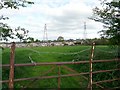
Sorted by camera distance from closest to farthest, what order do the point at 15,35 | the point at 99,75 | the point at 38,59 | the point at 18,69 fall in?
1. the point at 15,35
2. the point at 99,75
3. the point at 18,69
4. the point at 38,59

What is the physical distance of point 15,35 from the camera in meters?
14.7

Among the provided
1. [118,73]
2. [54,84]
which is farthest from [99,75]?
[54,84]

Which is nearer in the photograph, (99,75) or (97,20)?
(99,75)

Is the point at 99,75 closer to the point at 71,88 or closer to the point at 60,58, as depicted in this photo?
the point at 71,88

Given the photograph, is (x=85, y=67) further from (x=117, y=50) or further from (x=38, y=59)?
(x=38, y=59)

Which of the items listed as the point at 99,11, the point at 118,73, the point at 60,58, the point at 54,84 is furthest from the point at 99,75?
the point at 60,58

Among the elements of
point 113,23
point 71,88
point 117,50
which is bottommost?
point 71,88

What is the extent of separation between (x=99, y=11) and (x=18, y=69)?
5.18 metres

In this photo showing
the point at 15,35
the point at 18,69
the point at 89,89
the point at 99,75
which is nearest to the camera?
the point at 89,89

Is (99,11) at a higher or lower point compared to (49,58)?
higher

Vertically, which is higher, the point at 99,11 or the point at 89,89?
the point at 99,11

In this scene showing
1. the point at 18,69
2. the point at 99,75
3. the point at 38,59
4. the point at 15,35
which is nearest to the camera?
the point at 15,35

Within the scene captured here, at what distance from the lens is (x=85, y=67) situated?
57.1 ft

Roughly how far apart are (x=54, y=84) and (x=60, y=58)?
5.16 metres
